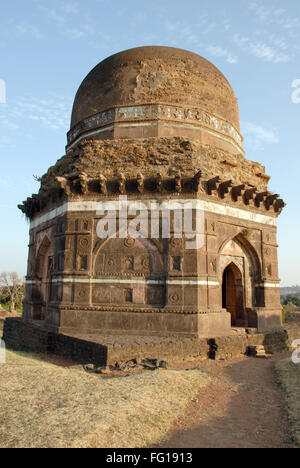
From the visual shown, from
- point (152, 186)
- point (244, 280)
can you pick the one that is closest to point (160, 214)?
point (152, 186)

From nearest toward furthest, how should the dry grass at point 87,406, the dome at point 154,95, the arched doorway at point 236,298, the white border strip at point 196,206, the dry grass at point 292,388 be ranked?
the dry grass at point 87,406, the dry grass at point 292,388, the white border strip at point 196,206, the arched doorway at point 236,298, the dome at point 154,95

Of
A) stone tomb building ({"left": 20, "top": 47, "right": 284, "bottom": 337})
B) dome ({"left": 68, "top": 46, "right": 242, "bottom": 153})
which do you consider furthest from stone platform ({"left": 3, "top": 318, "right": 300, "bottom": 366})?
dome ({"left": 68, "top": 46, "right": 242, "bottom": 153})

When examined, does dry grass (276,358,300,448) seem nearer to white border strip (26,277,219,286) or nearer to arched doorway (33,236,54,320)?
white border strip (26,277,219,286)

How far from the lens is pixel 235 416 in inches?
191

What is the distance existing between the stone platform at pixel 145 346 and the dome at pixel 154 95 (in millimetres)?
6224

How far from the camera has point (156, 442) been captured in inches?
152

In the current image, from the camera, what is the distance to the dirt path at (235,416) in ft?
13.2

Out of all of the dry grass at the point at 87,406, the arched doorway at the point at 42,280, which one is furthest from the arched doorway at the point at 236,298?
the arched doorway at the point at 42,280

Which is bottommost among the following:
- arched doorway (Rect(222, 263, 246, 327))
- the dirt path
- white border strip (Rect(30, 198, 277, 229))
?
the dirt path

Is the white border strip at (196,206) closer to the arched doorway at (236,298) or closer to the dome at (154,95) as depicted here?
the arched doorway at (236,298)

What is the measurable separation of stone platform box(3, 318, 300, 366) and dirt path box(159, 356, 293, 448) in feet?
3.33

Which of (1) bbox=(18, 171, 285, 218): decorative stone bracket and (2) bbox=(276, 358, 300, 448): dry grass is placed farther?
(1) bbox=(18, 171, 285, 218): decorative stone bracket

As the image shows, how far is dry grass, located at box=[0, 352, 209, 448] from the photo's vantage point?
145 inches

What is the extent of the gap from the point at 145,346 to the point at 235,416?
3136mm
